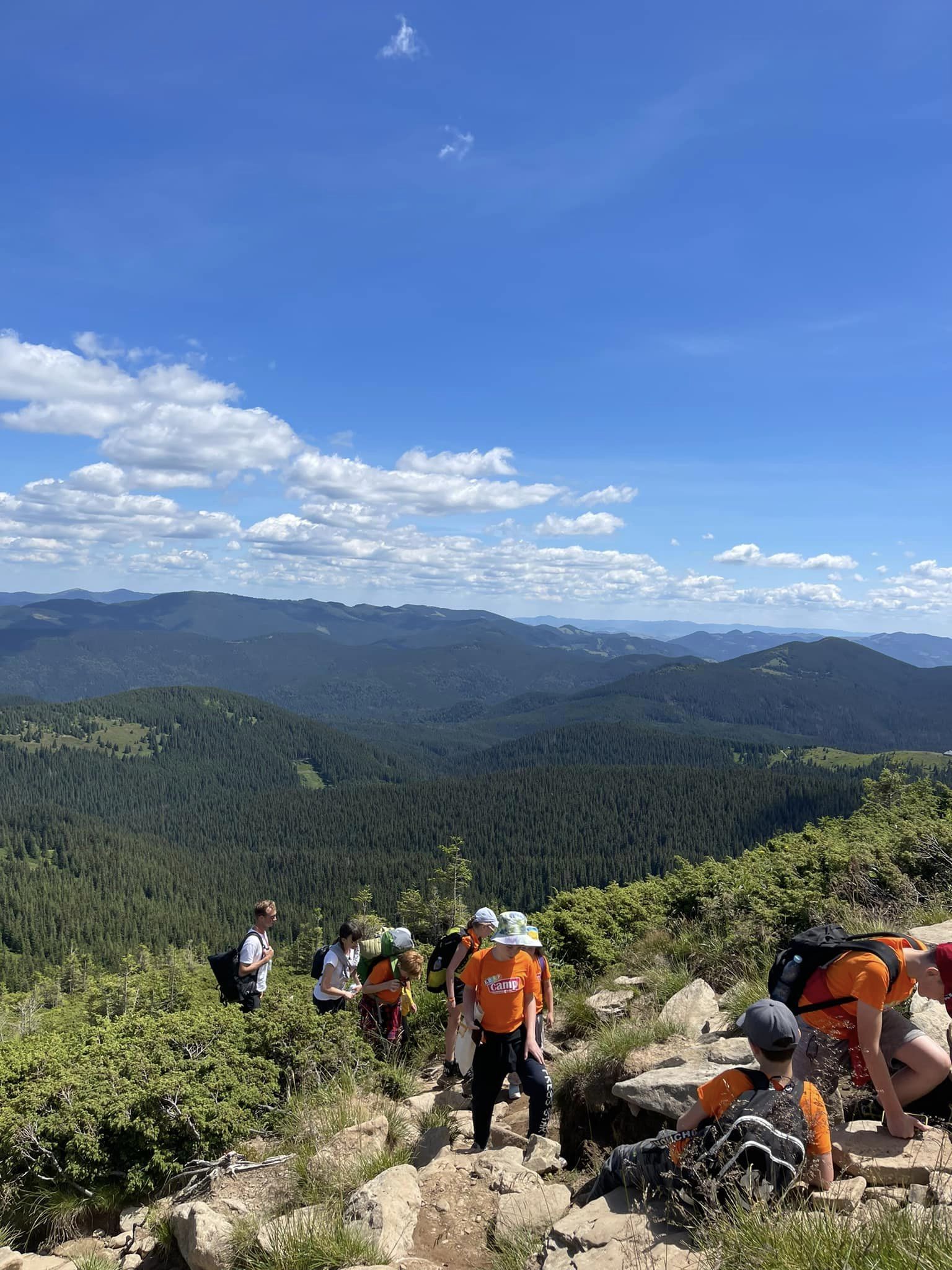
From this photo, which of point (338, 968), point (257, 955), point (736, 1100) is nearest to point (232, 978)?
point (257, 955)

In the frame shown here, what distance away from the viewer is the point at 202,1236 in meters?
5.33

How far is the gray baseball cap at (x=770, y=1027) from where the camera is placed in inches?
164

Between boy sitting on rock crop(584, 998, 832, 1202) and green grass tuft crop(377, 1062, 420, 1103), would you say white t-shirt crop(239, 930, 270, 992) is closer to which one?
green grass tuft crop(377, 1062, 420, 1103)

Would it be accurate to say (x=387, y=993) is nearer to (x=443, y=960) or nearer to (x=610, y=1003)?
(x=443, y=960)

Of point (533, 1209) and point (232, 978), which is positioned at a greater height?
point (533, 1209)

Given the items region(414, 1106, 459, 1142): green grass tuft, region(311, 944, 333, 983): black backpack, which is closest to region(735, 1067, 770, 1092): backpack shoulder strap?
region(414, 1106, 459, 1142): green grass tuft

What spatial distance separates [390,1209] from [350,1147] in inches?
60.7

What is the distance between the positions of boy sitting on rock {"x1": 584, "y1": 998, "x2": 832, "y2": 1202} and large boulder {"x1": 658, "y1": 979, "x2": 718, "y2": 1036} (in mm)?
3193

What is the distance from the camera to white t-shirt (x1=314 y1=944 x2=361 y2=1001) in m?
9.41

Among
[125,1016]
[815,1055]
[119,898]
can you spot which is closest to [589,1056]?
[815,1055]

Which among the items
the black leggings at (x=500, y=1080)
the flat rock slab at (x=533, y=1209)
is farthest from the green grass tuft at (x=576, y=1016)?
the flat rock slab at (x=533, y=1209)

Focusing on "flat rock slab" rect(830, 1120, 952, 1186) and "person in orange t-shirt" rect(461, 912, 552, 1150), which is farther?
"person in orange t-shirt" rect(461, 912, 552, 1150)

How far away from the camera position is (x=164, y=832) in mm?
191125

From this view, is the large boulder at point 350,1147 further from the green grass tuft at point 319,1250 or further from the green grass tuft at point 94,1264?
the green grass tuft at point 94,1264
